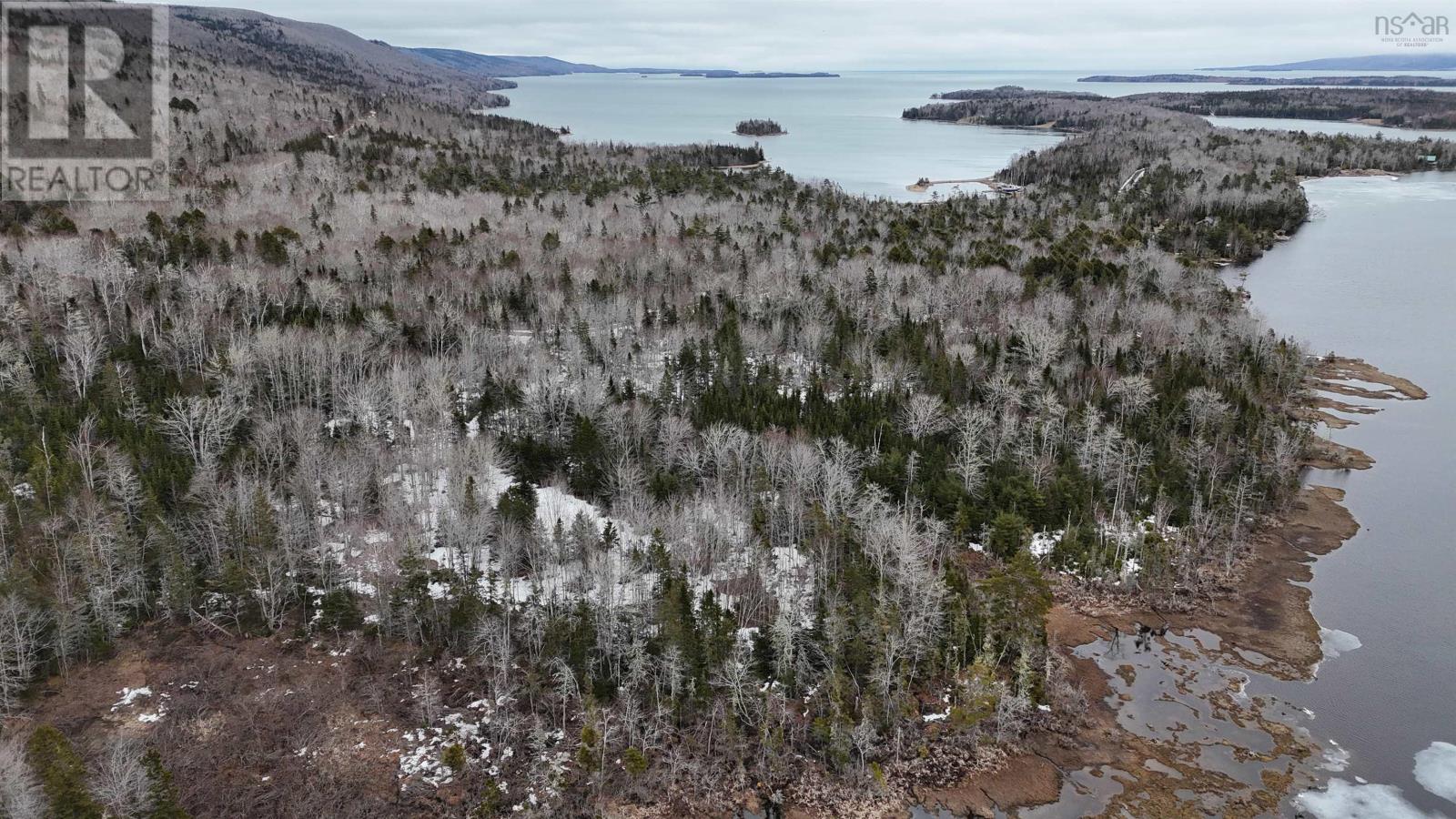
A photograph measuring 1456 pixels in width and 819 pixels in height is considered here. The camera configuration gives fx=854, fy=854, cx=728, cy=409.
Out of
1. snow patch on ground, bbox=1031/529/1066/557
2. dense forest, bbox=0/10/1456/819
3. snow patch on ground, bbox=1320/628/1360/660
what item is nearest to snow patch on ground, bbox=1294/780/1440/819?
dense forest, bbox=0/10/1456/819

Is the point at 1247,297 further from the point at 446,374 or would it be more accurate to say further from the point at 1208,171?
the point at 446,374

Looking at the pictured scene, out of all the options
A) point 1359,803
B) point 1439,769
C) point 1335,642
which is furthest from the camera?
point 1335,642

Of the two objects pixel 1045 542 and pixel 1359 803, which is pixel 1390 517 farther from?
pixel 1359 803

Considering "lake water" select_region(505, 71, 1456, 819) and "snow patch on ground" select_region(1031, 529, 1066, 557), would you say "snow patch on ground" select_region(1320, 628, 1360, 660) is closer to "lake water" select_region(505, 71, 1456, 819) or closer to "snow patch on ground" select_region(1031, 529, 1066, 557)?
"lake water" select_region(505, 71, 1456, 819)

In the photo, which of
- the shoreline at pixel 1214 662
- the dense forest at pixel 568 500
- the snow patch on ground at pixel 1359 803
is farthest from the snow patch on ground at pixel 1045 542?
the snow patch on ground at pixel 1359 803

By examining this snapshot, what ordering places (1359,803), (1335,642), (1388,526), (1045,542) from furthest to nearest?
1. (1388,526)
2. (1045,542)
3. (1335,642)
4. (1359,803)

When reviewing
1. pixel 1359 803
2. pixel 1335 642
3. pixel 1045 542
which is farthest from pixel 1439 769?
pixel 1045 542
